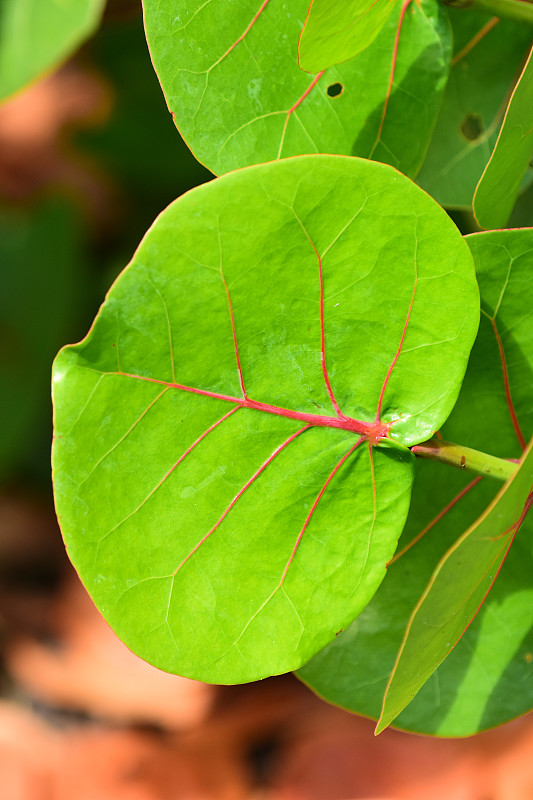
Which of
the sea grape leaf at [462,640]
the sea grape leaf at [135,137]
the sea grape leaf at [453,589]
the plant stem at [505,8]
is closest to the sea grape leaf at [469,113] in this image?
the plant stem at [505,8]

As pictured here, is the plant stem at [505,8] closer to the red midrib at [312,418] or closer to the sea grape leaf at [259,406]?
the sea grape leaf at [259,406]

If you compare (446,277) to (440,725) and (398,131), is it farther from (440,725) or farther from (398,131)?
(440,725)

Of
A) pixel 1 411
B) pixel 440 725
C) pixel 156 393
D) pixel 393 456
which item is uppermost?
pixel 156 393

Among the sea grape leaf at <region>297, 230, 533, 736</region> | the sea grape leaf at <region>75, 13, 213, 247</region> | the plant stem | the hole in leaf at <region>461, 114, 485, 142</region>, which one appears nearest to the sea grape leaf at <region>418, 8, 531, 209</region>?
the hole in leaf at <region>461, 114, 485, 142</region>

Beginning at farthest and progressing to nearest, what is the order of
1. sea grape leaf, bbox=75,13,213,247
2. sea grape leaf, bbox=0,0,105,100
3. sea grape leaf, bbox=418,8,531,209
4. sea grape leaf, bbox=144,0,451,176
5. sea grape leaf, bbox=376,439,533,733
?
sea grape leaf, bbox=75,13,213,247 → sea grape leaf, bbox=0,0,105,100 → sea grape leaf, bbox=418,8,531,209 → sea grape leaf, bbox=144,0,451,176 → sea grape leaf, bbox=376,439,533,733

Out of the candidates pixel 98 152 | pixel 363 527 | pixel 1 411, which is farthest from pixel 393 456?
pixel 98 152

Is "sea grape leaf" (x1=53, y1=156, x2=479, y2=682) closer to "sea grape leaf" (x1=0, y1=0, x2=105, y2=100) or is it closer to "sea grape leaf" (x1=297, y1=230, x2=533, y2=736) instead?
"sea grape leaf" (x1=297, y1=230, x2=533, y2=736)
